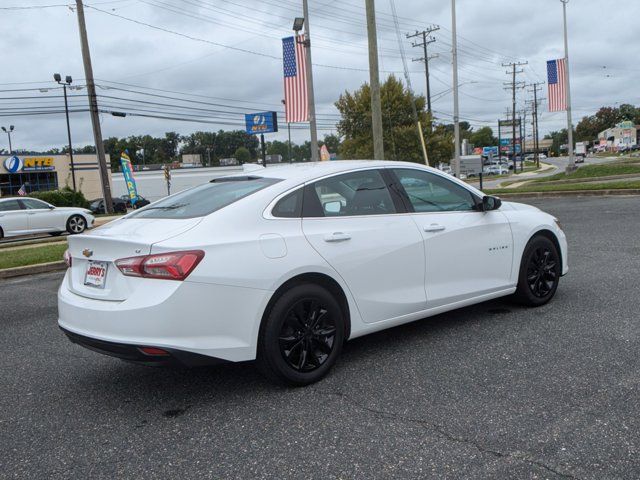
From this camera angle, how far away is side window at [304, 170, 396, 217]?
13.7ft

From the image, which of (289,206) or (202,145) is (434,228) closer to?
(289,206)

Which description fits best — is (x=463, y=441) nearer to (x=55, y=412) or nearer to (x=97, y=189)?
(x=55, y=412)

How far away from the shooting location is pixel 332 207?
422cm

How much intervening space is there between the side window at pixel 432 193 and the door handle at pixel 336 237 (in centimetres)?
85

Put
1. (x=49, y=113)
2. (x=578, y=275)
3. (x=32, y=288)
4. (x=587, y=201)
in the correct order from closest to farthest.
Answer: (x=578, y=275), (x=32, y=288), (x=587, y=201), (x=49, y=113)

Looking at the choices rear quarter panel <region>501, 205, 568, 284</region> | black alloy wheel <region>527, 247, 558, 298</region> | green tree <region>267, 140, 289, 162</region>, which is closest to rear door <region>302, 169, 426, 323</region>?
rear quarter panel <region>501, 205, 568, 284</region>

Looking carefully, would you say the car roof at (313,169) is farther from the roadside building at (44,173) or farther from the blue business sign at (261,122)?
the roadside building at (44,173)

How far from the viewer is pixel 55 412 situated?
145 inches

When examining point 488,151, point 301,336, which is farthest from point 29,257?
point 488,151

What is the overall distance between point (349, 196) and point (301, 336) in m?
1.20

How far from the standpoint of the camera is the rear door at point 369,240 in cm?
405

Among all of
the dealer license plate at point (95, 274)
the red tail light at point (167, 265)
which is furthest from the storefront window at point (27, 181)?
the red tail light at point (167, 265)

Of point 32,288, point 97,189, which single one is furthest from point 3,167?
point 32,288

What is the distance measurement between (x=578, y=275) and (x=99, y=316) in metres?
5.73
